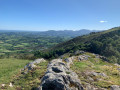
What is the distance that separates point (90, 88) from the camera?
16188 millimetres

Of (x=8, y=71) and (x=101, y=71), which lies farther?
(x=8, y=71)

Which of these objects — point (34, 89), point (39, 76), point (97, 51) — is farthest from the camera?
point (97, 51)

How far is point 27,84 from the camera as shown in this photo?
16547 mm

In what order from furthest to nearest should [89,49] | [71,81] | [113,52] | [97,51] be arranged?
[89,49] → [97,51] → [113,52] → [71,81]

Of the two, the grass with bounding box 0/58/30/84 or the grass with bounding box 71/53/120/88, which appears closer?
the grass with bounding box 71/53/120/88

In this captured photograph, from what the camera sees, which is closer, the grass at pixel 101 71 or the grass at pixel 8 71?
the grass at pixel 101 71

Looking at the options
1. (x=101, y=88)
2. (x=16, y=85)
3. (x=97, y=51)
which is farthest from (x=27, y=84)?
(x=97, y=51)

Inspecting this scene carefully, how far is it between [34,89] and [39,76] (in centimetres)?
396

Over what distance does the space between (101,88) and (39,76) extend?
1227 centimetres

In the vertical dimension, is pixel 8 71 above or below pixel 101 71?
below

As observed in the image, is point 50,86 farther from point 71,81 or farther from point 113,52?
point 113,52

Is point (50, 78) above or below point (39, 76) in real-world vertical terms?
above

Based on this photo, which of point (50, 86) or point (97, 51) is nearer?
point (50, 86)

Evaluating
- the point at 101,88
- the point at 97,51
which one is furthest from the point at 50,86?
the point at 97,51
